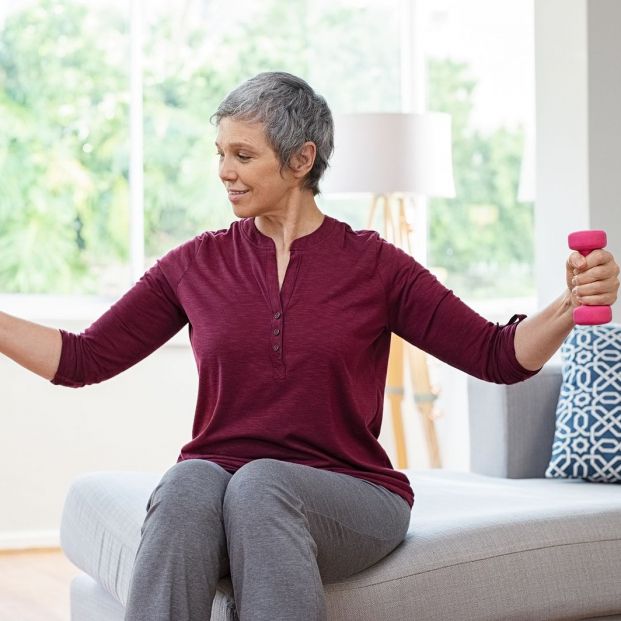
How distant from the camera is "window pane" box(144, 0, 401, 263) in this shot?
471 centimetres

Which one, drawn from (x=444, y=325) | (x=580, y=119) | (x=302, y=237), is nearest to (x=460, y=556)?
(x=444, y=325)

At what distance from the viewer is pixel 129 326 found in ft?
7.11

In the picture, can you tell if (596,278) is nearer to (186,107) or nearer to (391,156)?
(391,156)

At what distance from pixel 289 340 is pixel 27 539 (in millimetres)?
2681

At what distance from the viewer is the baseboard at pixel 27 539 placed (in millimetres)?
4359

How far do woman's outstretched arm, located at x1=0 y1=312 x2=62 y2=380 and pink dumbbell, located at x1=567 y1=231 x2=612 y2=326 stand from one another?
0.92 m

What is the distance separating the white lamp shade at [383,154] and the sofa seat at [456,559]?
5.28ft

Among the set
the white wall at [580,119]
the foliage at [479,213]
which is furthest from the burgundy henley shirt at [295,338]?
the foliage at [479,213]

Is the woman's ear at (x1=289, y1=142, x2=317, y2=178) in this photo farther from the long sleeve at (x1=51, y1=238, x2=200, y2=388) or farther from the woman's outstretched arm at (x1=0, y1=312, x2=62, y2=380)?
the woman's outstretched arm at (x1=0, y1=312, x2=62, y2=380)

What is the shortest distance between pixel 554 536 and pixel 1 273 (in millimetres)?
2802

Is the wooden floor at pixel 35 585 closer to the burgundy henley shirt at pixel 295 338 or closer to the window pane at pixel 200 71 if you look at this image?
the window pane at pixel 200 71

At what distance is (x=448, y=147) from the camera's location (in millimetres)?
4172

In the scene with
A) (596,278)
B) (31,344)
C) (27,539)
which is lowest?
(27,539)

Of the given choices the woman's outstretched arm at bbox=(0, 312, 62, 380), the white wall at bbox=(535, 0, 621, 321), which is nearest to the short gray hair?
the woman's outstretched arm at bbox=(0, 312, 62, 380)
